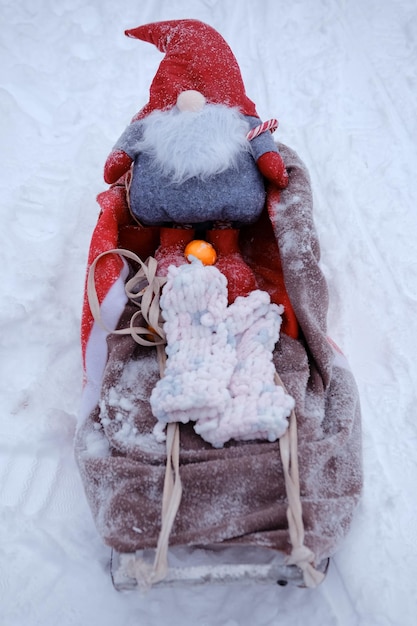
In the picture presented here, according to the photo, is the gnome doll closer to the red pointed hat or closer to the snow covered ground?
the red pointed hat

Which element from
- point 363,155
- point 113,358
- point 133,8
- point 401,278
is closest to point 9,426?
point 113,358

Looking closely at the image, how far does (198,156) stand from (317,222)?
21.8 inches

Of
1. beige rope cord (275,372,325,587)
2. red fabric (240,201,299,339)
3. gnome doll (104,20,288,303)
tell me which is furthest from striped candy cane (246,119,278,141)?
beige rope cord (275,372,325,587)

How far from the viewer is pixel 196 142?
114cm

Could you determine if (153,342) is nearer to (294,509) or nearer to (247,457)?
(247,457)

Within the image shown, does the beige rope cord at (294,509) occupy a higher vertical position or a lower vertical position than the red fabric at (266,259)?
lower

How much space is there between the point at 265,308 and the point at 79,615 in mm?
710

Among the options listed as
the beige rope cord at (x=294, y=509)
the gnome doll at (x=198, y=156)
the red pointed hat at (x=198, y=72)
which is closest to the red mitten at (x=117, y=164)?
the gnome doll at (x=198, y=156)

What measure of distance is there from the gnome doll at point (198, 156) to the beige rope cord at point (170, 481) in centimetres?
16

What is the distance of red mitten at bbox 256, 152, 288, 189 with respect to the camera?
1.18 meters

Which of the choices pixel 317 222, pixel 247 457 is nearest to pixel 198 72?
pixel 317 222

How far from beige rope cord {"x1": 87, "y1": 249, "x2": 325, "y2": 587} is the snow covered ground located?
0.21m

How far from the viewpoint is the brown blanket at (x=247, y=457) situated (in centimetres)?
93

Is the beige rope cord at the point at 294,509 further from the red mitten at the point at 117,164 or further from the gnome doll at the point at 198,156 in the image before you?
the red mitten at the point at 117,164
